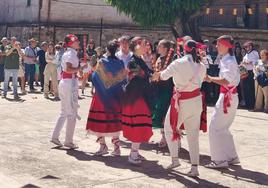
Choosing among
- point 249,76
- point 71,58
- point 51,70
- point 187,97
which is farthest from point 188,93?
point 51,70

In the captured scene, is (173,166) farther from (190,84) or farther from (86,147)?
(86,147)

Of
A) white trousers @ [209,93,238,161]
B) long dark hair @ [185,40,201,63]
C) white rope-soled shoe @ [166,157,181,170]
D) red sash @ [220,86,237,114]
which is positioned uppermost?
long dark hair @ [185,40,201,63]

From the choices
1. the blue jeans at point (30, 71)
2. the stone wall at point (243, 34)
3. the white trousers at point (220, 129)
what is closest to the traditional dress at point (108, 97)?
the white trousers at point (220, 129)

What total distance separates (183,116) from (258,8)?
18.1 metres

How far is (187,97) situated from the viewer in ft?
20.2

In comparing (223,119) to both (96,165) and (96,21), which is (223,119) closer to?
(96,165)

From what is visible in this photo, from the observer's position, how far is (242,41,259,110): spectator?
13184 mm

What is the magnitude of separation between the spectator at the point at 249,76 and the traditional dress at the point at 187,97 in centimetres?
736

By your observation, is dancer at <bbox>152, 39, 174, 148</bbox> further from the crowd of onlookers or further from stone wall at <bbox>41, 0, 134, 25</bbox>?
stone wall at <bbox>41, 0, 134, 25</bbox>

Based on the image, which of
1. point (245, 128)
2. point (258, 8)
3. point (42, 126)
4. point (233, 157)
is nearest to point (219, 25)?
point (258, 8)

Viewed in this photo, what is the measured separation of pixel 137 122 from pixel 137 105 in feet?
0.82

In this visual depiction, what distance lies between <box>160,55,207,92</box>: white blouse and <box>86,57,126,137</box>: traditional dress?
1066 millimetres

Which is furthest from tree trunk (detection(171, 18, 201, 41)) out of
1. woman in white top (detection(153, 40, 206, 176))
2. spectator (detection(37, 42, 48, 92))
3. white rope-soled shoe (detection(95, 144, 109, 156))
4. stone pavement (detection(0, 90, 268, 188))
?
woman in white top (detection(153, 40, 206, 176))

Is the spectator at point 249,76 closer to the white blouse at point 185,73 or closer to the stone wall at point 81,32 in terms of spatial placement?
the white blouse at point 185,73
